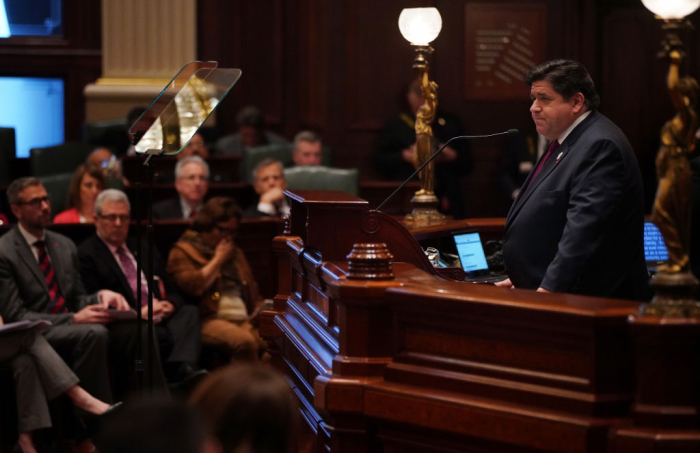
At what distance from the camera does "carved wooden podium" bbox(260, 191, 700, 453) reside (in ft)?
6.89

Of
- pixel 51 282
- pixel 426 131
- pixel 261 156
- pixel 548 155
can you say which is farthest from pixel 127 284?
pixel 261 156

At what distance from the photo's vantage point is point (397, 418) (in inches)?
97.6

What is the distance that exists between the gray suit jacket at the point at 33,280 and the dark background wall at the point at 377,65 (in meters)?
4.24

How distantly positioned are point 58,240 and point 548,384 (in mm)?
3212

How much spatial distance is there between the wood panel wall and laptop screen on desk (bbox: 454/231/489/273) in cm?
458

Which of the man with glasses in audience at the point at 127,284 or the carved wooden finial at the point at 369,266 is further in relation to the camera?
the man with glasses in audience at the point at 127,284

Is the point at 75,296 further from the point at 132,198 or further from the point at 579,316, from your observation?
the point at 579,316

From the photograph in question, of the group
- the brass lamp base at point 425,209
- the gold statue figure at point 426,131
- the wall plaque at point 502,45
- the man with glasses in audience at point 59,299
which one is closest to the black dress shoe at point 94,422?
the man with glasses in audience at point 59,299

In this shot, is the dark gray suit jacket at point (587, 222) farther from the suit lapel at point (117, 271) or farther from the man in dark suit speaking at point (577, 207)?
the suit lapel at point (117, 271)

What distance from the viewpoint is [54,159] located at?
759cm

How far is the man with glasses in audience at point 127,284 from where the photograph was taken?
498cm

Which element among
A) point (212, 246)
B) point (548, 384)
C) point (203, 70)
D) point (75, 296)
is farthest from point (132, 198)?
point (548, 384)

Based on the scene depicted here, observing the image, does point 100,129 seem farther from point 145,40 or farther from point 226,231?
point 226,231

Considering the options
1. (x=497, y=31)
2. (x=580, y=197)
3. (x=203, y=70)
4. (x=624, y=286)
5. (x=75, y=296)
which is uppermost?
(x=497, y=31)
